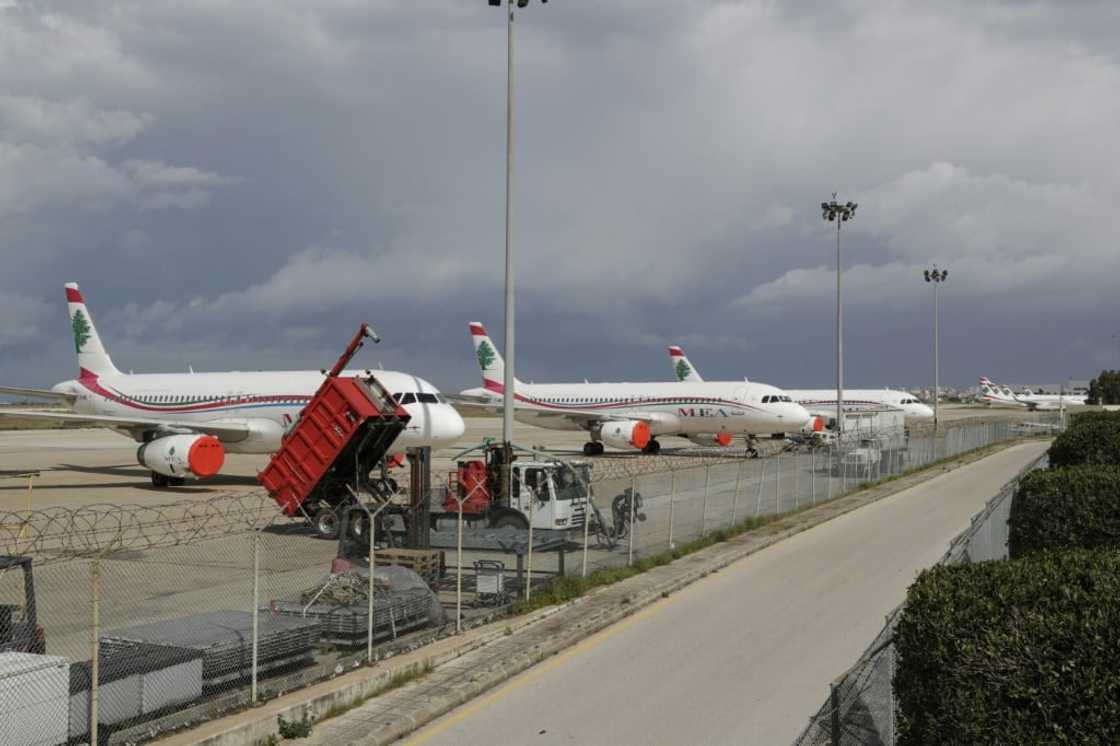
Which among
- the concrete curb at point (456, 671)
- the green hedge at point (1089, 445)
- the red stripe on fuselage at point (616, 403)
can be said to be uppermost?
the red stripe on fuselage at point (616, 403)

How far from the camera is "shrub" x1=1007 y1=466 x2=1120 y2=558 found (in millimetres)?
14508

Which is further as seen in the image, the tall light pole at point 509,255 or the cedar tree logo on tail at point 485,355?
the cedar tree logo on tail at point 485,355

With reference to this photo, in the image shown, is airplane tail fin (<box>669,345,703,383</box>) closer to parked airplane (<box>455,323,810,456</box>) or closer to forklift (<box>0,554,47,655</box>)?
parked airplane (<box>455,323,810,456</box>)

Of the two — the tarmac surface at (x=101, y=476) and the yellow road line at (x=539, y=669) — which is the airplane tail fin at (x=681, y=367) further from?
the yellow road line at (x=539, y=669)

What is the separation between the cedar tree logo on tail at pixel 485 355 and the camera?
63875 millimetres

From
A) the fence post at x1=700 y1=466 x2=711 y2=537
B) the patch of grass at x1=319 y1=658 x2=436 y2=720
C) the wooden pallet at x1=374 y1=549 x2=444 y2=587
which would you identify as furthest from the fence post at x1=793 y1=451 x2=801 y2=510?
the patch of grass at x1=319 y1=658 x2=436 y2=720

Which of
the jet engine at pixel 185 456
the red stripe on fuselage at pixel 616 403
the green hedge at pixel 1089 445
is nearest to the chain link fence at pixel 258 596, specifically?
the jet engine at pixel 185 456

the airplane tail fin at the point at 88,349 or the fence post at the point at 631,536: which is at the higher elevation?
the airplane tail fin at the point at 88,349

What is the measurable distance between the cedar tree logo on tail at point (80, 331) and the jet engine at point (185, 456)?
13269mm

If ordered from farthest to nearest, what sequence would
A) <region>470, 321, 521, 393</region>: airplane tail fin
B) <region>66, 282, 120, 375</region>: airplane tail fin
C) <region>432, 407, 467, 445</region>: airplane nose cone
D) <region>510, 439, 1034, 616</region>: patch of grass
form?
1. <region>470, 321, 521, 393</region>: airplane tail fin
2. <region>66, 282, 120, 375</region>: airplane tail fin
3. <region>432, 407, 467, 445</region>: airplane nose cone
4. <region>510, 439, 1034, 616</region>: patch of grass

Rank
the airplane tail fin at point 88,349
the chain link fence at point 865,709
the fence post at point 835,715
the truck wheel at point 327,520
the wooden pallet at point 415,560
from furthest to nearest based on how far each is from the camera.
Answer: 1. the airplane tail fin at point 88,349
2. the truck wheel at point 327,520
3. the wooden pallet at point 415,560
4. the chain link fence at point 865,709
5. the fence post at point 835,715

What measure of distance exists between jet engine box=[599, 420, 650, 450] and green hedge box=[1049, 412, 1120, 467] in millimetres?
24031

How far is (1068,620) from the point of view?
5953mm

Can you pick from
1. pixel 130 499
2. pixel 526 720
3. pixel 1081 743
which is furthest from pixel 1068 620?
pixel 130 499
